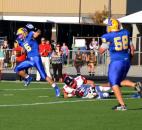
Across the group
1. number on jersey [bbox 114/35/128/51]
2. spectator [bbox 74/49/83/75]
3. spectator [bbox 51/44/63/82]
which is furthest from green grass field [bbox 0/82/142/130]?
spectator [bbox 74/49/83/75]

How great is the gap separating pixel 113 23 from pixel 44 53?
14.1 meters

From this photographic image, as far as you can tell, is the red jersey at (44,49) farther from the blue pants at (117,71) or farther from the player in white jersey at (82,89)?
the blue pants at (117,71)

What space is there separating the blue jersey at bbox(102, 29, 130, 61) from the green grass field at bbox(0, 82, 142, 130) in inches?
46.9

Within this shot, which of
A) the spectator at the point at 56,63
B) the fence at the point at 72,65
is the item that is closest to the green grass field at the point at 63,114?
the spectator at the point at 56,63

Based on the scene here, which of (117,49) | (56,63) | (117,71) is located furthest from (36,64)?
(56,63)

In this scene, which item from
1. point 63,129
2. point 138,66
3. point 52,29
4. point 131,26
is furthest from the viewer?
point 52,29

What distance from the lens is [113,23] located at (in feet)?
53.4

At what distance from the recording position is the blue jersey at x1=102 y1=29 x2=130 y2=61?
1620cm

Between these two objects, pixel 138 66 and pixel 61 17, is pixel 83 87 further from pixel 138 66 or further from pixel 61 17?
pixel 61 17

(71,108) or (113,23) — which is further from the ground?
(113,23)

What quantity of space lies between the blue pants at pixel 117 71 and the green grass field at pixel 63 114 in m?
0.67

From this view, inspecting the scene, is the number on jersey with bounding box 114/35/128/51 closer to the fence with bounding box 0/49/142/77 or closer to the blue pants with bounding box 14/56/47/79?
the blue pants with bounding box 14/56/47/79

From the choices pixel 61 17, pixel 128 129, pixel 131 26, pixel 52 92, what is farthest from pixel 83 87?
pixel 61 17

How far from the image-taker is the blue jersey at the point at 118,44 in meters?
16.2
